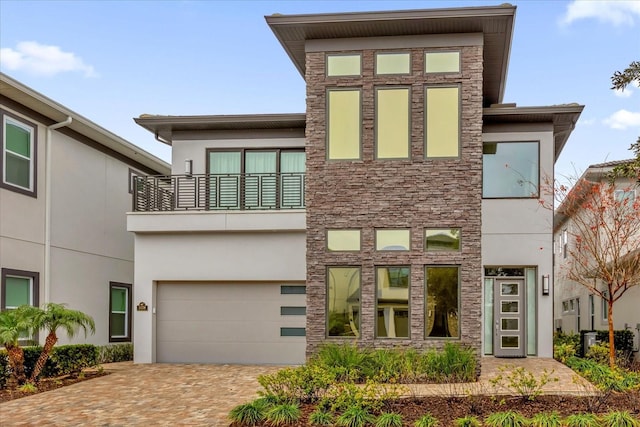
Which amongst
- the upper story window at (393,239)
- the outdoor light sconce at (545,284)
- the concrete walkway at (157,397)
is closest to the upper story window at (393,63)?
the upper story window at (393,239)

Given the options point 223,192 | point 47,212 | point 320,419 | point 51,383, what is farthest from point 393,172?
point 47,212

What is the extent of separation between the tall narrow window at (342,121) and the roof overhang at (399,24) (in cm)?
125

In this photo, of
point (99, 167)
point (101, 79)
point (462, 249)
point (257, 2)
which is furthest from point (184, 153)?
point (462, 249)

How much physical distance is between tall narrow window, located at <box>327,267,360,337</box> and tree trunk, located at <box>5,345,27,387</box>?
6.13 m

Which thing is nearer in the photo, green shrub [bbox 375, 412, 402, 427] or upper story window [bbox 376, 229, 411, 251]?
green shrub [bbox 375, 412, 402, 427]

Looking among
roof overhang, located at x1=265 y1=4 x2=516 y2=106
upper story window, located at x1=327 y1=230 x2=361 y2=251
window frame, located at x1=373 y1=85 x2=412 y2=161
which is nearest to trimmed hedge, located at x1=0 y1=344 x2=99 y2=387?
upper story window, located at x1=327 y1=230 x2=361 y2=251

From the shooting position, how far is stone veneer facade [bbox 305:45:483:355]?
14789 mm

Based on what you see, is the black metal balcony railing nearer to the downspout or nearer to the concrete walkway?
the downspout

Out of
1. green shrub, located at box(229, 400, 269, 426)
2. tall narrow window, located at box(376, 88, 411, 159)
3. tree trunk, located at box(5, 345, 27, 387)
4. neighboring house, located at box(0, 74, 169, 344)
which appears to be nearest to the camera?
green shrub, located at box(229, 400, 269, 426)

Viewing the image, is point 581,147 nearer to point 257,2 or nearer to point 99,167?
point 257,2

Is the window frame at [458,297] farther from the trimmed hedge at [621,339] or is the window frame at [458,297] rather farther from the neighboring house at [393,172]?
the trimmed hedge at [621,339]

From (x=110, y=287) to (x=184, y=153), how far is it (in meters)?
4.68

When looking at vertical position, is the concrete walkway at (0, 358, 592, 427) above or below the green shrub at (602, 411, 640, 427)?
below

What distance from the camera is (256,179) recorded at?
19.6m
